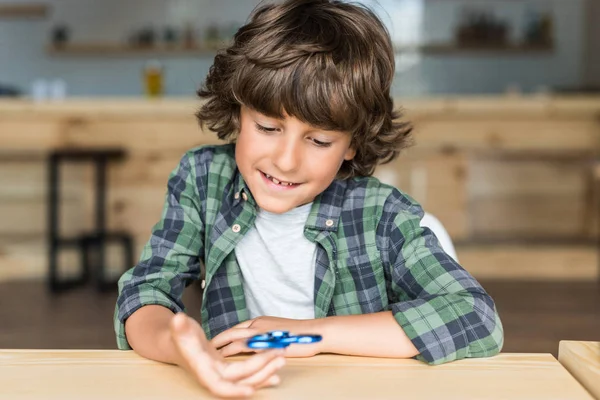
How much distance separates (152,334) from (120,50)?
5.72m

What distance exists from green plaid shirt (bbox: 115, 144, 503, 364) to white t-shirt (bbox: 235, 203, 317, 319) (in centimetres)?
3

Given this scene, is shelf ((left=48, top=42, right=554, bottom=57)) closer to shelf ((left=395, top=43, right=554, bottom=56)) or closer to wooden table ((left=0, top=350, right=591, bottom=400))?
shelf ((left=395, top=43, right=554, bottom=56))

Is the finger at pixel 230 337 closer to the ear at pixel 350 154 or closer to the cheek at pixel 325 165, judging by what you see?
the cheek at pixel 325 165

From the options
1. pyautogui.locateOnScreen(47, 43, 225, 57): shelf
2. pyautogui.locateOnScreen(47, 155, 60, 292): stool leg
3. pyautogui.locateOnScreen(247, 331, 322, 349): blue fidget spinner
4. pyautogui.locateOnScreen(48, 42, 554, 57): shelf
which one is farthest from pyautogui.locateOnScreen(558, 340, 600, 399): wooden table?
pyautogui.locateOnScreen(47, 43, 225, 57): shelf

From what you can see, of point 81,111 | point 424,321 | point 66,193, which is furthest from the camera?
point 66,193

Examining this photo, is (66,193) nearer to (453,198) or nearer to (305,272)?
(453,198)

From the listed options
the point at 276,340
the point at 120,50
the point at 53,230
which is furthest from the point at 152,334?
the point at 120,50

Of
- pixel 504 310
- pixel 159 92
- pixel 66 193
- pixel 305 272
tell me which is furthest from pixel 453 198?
pixel 305 272

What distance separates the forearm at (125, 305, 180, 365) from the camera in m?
0.73

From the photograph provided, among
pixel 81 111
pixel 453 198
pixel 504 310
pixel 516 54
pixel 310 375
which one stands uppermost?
pixel 516 54

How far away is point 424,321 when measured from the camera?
34.1 inches

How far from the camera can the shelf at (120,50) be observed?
6164 millimetres

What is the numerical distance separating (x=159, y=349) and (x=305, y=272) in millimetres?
432

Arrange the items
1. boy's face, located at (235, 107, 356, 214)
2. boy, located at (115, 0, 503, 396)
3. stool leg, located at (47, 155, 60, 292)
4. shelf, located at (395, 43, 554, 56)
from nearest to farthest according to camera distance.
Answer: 1. boy, located at (115, 0, 503, 396)
2. boy's face, located at (235, 107, 356, 214)
3. stool leg, located at (47, 155, 60, 292)
4. shelf, located at (395, 43, 554, 56)
